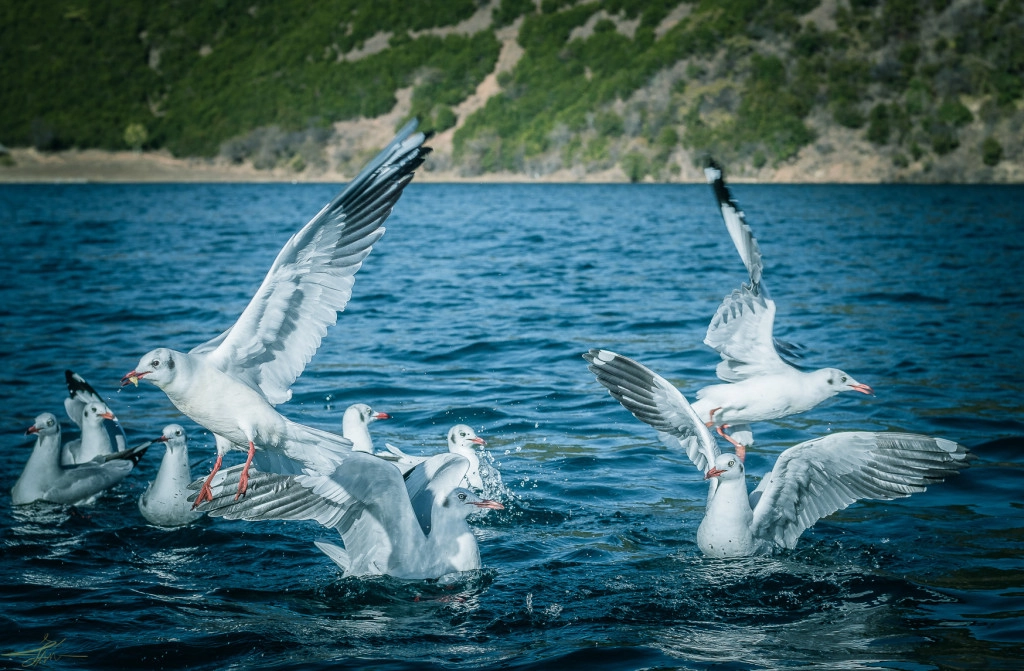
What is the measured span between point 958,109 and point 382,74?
5725cm

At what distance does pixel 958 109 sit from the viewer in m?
71.9

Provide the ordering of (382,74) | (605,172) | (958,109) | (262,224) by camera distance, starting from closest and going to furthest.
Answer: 1. (262,224)
2. (958,109)
3. (605,172)
4. (382,74)

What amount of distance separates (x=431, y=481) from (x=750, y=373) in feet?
10.4

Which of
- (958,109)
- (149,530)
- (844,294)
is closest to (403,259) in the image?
(844,294)

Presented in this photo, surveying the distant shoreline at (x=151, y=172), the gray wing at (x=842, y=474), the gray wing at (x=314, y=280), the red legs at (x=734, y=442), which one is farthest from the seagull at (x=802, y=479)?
the distant shoreline at (x=151, y=172)

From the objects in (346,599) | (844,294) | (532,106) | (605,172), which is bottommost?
(346,599)

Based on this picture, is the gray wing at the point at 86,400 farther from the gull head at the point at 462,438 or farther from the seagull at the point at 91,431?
the gull head at the point at 462,438

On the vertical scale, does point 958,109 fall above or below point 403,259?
above

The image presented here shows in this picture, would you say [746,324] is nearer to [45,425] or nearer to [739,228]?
[739,228]

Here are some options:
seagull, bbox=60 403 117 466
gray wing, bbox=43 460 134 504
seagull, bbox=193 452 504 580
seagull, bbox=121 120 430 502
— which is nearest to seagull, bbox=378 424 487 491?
seagull, bbox=193 452 504 580

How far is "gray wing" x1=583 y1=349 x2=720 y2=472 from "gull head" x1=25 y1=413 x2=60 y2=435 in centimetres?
439

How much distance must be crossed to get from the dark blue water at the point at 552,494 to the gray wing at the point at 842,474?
29 cm

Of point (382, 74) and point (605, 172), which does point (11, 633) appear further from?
point (382, 74)

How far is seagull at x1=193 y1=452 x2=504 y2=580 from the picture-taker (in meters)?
6.68
